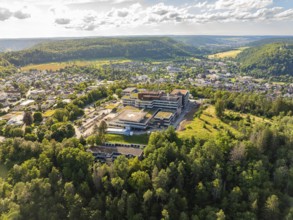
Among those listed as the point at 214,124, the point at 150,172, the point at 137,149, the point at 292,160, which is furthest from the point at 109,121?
the point at 292,160

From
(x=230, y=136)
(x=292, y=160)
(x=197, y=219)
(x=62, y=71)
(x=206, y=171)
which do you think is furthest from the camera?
(x=62, y=71)

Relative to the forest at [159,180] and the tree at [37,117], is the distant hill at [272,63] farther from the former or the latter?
the tree at [37,117]

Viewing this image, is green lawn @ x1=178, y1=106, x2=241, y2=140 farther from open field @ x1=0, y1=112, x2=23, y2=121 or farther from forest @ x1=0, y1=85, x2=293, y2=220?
open field @ x1=0, y1=112, x2=23, y2=121

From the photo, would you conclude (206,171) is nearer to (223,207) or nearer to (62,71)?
(223,207)

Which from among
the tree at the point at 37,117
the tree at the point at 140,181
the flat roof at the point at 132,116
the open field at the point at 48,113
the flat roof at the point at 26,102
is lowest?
the tree at the point at 140,181

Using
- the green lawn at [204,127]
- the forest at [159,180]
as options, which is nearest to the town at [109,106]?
the green lawn at [204,127]

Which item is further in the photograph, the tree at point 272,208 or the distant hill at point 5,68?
the distant hill at point 5,68
